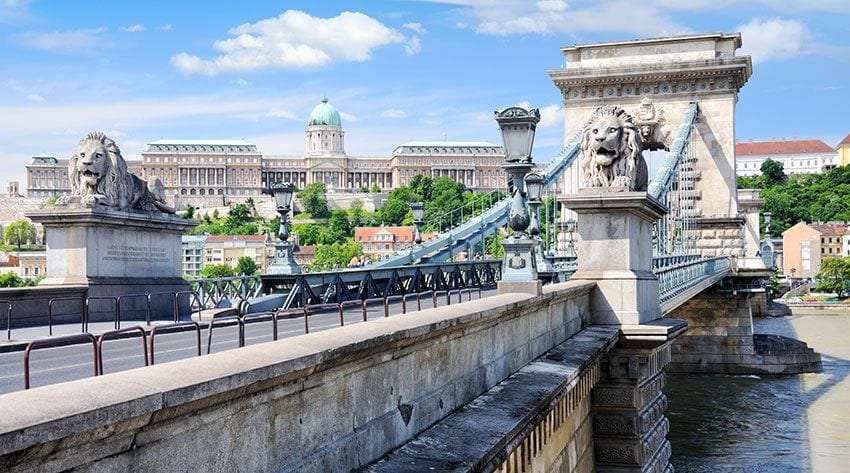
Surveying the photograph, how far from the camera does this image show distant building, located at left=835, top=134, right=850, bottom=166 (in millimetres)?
187375

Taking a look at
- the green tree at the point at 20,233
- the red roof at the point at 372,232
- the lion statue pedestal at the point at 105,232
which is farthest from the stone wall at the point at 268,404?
the red roof at the point at 372,232

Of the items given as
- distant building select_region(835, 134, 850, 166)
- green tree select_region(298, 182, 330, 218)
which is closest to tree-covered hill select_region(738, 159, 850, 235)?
distant building select_region(835, 134, 850, 166)

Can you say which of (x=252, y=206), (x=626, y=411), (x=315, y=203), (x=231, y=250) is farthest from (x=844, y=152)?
(x=626, y=411)

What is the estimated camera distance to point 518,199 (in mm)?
11695

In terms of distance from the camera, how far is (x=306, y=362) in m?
4.32

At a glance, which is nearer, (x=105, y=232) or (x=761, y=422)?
(x=105, y=232)

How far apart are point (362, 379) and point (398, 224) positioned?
528 feet

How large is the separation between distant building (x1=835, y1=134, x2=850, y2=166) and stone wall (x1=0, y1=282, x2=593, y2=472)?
196 meters

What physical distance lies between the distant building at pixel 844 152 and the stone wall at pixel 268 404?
643ft

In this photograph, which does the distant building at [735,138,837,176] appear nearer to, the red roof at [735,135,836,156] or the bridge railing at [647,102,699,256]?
the red roof at [735,135,836,156]

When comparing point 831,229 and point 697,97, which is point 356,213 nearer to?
point 831,229

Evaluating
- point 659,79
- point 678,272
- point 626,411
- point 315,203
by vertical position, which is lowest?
point 626,411

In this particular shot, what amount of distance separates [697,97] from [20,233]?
354 ft

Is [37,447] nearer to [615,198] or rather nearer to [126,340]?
[126,340]
